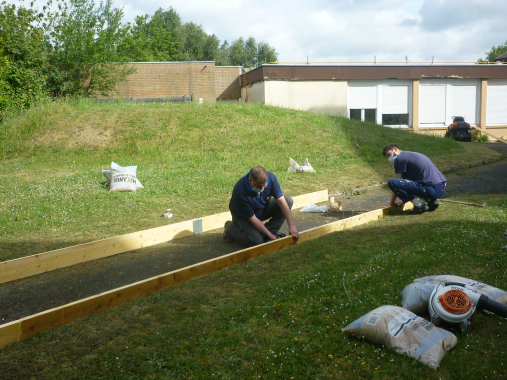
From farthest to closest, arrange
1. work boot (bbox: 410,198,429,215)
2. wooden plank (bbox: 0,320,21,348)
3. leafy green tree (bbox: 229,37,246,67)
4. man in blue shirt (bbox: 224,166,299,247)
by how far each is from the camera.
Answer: leafy green tree (bbox: 229,37,246,67), work boot (bbox: 410,198,429,215), man in blue shirt (bbox: 224,166,299,247), wooden plank (bbox: 0,320,21,348)

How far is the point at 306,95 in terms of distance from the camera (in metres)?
23.3

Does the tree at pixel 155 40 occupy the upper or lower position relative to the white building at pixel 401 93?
upper

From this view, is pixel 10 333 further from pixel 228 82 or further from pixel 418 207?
pixel 228 82

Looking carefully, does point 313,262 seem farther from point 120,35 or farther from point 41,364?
point 120,35

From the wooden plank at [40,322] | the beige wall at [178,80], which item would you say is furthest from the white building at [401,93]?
the wooden plank at [40,322]

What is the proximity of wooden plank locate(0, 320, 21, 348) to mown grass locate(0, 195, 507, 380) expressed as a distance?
64 mm

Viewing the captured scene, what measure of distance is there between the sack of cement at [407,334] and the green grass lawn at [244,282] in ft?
0.21

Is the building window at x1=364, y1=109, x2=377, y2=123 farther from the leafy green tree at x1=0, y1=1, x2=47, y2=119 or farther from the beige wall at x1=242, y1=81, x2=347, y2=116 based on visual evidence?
the leafy green tree at x1=0, y1=1, x2=47, y2=119

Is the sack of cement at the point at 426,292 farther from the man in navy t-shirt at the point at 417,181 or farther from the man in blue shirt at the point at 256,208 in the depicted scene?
the man in navy t-shirt at the point at 417,181

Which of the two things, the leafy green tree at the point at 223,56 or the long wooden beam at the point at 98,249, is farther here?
the leafy green tree at the point at 223,56

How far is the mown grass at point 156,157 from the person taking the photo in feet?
26.0

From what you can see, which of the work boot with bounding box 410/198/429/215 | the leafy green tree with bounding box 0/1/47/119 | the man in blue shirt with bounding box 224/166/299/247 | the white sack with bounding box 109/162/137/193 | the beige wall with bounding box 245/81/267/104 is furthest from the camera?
the beige wall with bounding box 245/81/267/104

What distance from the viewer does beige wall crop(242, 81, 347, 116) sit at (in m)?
22.8

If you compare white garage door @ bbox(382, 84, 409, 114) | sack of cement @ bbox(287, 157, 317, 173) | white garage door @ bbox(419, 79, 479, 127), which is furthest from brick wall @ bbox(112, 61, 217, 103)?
sack of cement @ bbox(287, 157, 317, 173)
